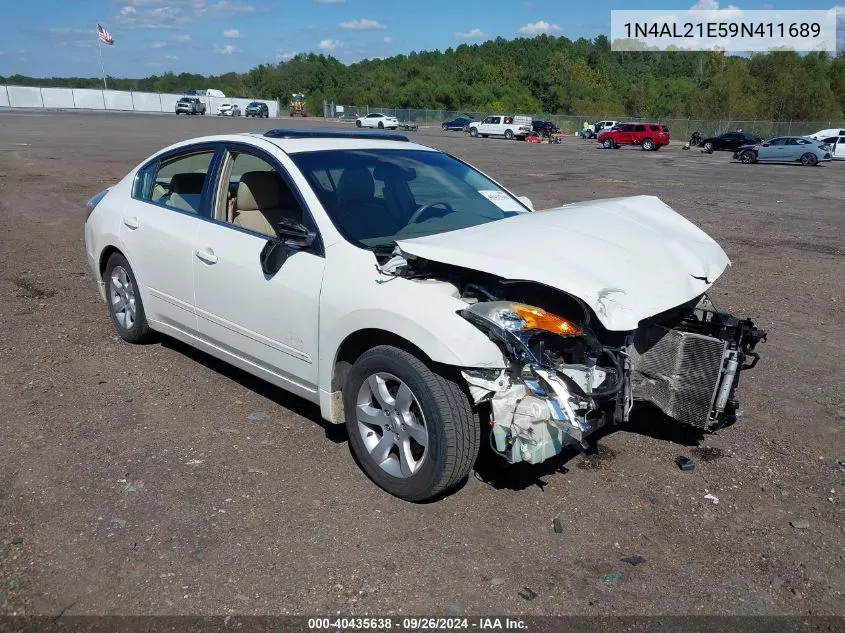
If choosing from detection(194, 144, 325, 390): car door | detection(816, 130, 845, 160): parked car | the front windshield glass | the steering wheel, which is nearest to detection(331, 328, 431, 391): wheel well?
detection(194, 144, 325, 390): car door

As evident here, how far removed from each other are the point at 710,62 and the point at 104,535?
11939 cm

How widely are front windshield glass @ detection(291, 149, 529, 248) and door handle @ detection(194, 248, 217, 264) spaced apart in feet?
2.66

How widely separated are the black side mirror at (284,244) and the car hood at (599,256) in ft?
1.89

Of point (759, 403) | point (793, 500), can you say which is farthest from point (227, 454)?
point (759, 403)

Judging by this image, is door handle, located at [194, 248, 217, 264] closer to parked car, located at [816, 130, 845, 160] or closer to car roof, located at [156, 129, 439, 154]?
car roof, located at [156, 129, 439, 154]

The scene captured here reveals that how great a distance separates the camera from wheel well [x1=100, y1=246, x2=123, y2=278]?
5539mm

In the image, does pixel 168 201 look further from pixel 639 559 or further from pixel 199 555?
pixel 639 559

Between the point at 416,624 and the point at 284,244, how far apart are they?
2103 mm

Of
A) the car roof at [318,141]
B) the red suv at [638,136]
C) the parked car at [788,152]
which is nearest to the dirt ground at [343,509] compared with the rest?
the car roof at [318,141]

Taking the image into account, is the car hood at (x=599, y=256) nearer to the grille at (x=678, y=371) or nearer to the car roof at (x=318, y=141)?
the grille at (x=678, y=371)

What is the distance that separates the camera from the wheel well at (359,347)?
3.36 metres

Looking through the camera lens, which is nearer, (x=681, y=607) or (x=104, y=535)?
(x=681, y=607)

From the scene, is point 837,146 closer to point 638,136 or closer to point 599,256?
point 638,136

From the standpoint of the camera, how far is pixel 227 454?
4.02m
